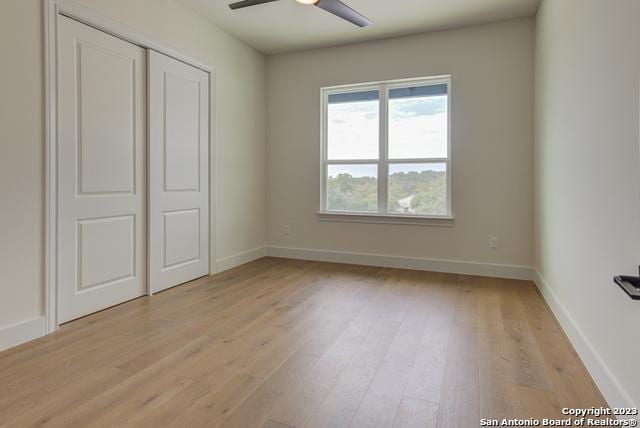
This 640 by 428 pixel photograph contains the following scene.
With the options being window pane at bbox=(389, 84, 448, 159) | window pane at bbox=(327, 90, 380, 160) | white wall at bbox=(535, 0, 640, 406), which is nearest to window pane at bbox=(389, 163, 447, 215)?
window pane at bbox=(389, 84, 448, 159)

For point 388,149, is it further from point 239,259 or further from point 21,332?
point 21,332

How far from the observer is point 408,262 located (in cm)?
450

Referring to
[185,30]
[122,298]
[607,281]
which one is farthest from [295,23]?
[607,281]

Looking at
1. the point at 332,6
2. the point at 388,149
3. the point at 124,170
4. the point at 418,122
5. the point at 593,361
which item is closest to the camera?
the point at 593,361

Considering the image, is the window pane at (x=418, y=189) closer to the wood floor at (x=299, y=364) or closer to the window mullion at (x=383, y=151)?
the window mullion at (x=383, y=151)

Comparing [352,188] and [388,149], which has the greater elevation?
[388,149]

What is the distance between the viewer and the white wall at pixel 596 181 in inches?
61.7

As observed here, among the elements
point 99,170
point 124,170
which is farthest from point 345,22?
point 99,170

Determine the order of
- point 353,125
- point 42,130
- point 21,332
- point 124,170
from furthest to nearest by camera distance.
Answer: point 353,125
point 124,170
point 42,130
point 21,332

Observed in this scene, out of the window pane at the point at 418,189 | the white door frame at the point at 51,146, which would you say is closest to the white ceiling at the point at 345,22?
the white door frame at the point at 51,146

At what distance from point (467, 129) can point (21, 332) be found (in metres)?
4.37

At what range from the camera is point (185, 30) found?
3715mm

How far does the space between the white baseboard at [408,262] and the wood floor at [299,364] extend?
0.77 meters

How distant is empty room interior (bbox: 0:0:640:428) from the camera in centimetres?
176
